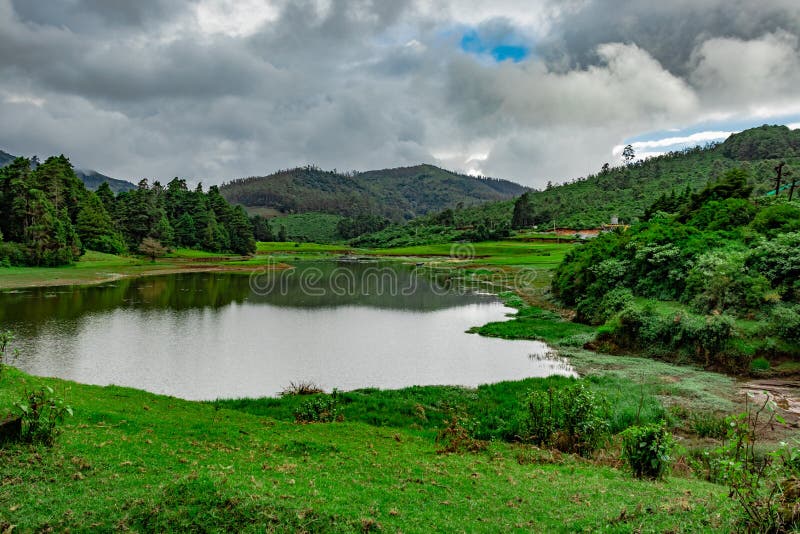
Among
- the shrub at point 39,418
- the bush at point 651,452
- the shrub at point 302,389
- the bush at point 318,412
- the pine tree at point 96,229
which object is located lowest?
the shrub at point 302,389

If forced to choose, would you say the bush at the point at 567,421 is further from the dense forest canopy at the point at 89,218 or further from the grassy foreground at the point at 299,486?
the dense forest canopy at the point at 89,218

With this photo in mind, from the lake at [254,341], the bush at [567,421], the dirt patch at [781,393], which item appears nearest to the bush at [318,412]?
the lake at [254,341]

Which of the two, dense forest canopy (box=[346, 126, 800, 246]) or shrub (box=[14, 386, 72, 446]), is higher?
dense forest canopy (box=[346, 126, 800, 246])

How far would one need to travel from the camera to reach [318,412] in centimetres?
1523

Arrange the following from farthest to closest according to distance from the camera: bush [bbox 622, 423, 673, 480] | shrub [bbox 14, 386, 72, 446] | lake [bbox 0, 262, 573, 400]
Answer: lake [bbox 0, 262, 573, 400], bush [bbox 622, 423, 673, 480], shrub [bbox 14, 386, 72, 446]

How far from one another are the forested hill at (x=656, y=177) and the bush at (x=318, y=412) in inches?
4419

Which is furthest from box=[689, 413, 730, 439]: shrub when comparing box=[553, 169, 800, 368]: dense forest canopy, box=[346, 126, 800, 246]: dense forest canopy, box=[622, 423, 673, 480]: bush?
box=[346, 126, 800, 246]: dense forest canopy

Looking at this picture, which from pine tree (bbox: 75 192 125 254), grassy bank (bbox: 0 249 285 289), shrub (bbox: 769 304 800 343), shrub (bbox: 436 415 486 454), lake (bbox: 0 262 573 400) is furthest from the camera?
pine tree (bbox: 75 192 125 254)

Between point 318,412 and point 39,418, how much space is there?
26.7ft

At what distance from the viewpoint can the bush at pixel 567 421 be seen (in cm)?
1280

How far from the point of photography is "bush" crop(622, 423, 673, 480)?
9719 millimetres

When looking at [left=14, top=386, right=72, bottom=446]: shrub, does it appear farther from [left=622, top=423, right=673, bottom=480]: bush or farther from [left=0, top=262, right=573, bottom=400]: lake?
[left=622, top=423, right=673, bottom=480]: bush

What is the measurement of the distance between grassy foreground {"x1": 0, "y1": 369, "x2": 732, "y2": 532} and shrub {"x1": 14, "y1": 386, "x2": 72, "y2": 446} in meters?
0.29

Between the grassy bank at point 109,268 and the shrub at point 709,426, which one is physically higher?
the grassy bank at point 109,268
